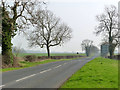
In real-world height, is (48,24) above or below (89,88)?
above

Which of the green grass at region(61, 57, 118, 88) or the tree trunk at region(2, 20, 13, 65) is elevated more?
the tree trunk at region(2, 20, 13, 65)

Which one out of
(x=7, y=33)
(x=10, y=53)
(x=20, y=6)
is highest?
(x=20, y=6)

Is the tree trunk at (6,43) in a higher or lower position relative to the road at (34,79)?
higher

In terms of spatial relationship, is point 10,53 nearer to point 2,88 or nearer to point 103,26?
point 2,88

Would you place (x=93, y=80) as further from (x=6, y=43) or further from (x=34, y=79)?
(x=6, y=43)

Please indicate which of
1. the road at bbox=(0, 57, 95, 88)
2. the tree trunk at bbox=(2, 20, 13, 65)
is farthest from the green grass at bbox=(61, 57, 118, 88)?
the tree trunk at bbox=(2, 20, 13, 65)

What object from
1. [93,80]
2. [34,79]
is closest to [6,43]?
[34,79]

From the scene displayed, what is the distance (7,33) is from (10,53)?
9.02ft

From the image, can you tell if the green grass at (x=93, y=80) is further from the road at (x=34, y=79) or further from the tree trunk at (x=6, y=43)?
the tree trunk at (x=6, y=43)

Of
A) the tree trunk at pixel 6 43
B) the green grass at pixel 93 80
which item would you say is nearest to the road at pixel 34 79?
the green grass at pixel 93 80

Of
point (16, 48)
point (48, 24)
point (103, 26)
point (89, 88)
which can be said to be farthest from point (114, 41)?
point (89, 88)

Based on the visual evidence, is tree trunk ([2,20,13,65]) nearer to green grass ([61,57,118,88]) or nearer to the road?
the road

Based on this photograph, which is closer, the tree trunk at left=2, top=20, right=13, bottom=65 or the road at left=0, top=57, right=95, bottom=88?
the road at left=0, top=57, right=95, bottom=88

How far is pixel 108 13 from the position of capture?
54.2 metres
